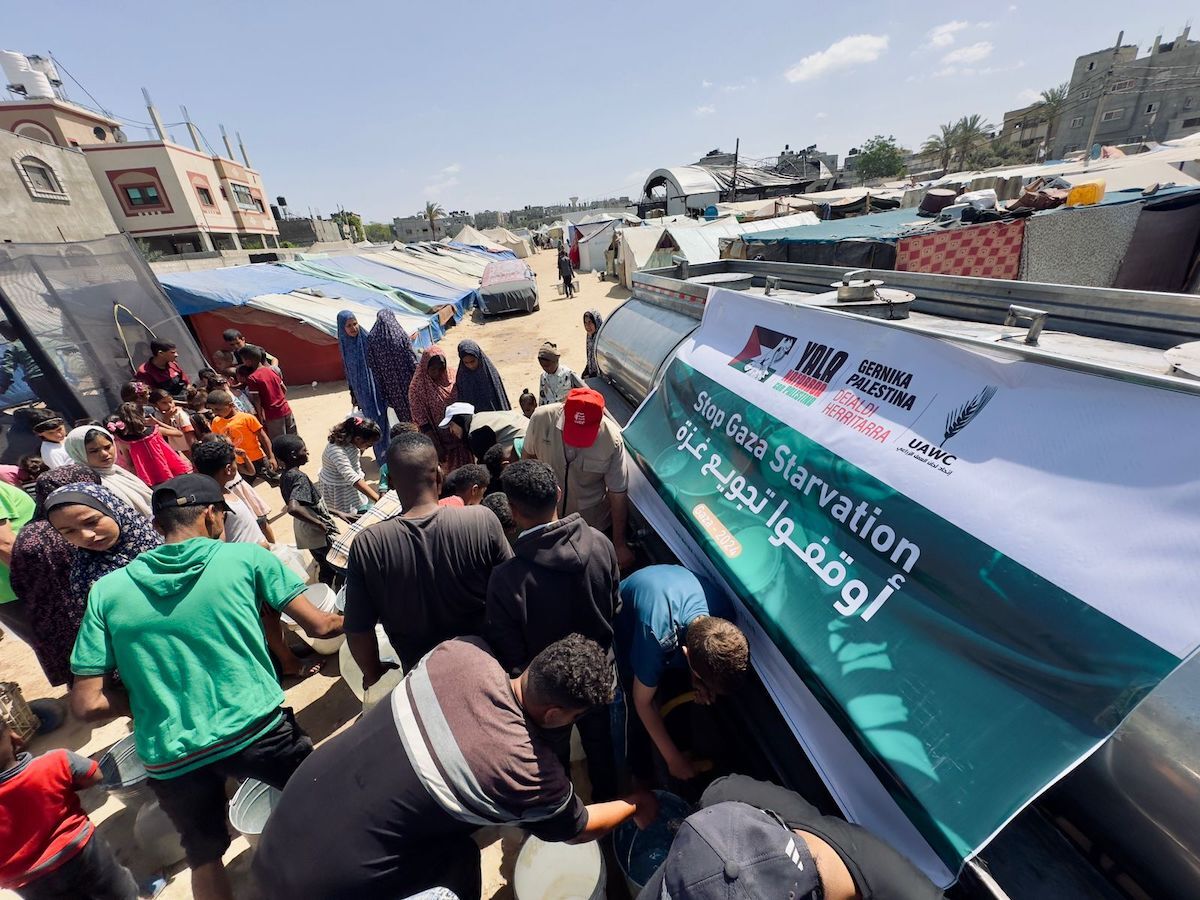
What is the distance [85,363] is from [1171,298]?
10652mm

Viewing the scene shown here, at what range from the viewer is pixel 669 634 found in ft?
7.02

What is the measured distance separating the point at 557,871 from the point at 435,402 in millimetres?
3997

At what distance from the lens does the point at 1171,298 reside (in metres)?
2.03

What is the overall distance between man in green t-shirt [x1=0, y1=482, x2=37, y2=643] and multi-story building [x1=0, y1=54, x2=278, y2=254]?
137 ft

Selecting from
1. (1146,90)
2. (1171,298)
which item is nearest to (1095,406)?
(1171,298)

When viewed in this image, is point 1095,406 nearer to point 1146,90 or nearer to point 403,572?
point 403,572

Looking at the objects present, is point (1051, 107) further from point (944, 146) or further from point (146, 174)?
point (146, 174)

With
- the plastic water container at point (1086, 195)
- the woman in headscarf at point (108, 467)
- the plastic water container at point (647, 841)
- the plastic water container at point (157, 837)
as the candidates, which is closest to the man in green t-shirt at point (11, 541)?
the woman in headscarf at point (108, 467)

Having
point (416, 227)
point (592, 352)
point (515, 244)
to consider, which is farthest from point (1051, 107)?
point (416, 227)

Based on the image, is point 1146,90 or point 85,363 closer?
point 85,363

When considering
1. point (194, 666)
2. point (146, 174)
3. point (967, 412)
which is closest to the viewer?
point (967, 412)

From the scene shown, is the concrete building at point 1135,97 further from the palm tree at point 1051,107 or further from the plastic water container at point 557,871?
the plastic water container at point 557,871

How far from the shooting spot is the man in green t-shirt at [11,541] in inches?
118

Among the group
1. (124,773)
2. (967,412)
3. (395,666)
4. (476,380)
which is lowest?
(124,773)
